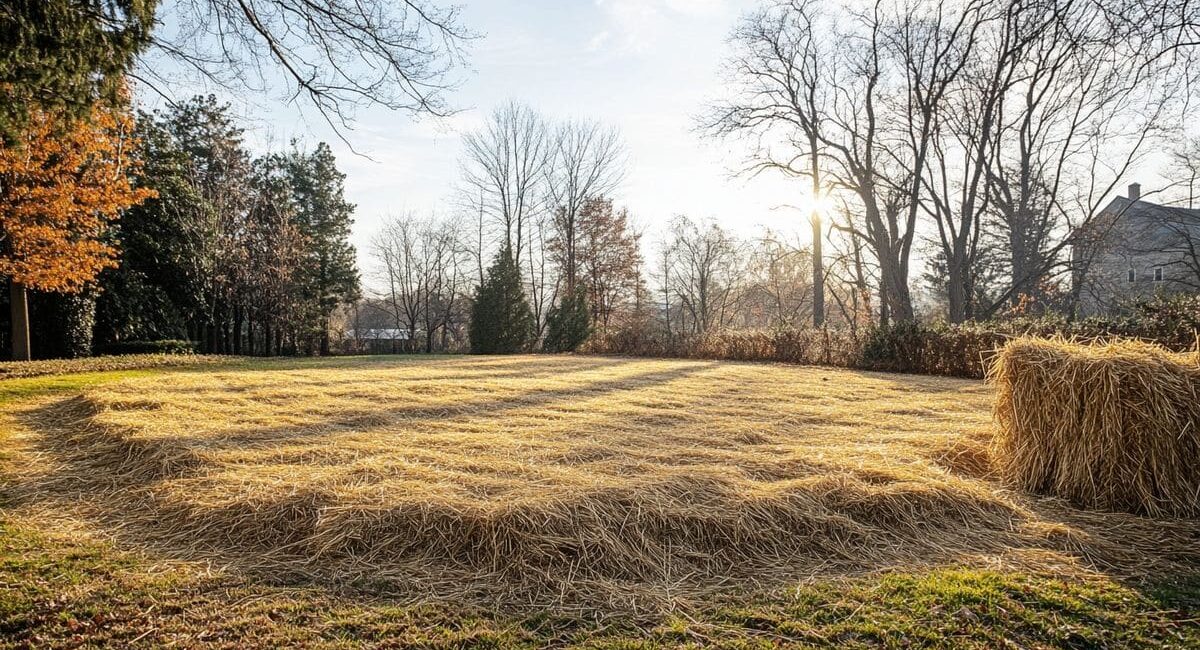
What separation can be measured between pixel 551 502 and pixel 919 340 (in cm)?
1054

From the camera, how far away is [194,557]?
2.23 m

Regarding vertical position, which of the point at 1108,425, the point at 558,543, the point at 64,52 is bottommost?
the point at 558,543

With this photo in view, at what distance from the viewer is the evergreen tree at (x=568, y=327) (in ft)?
61.5

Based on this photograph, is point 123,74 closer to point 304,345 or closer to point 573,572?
point 573,572

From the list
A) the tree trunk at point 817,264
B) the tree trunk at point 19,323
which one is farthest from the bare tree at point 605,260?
the tree trunk at point 19,323

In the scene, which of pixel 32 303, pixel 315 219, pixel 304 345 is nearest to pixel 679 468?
pixel 32 303

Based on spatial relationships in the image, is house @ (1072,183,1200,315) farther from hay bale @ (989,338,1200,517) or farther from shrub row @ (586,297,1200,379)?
hay bale @ (989,338,1200,517)

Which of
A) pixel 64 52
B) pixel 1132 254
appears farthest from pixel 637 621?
pixel 1132 254

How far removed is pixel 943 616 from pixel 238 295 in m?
22.7

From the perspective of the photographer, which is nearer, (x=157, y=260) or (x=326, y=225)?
(x=157, y=260)

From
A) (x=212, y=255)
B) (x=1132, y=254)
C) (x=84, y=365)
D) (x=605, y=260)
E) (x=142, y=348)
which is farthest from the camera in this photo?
(x=605, y=260)

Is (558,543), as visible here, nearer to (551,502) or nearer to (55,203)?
(551,502)

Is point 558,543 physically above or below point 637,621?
above

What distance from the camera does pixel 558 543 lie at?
2.23 metres
